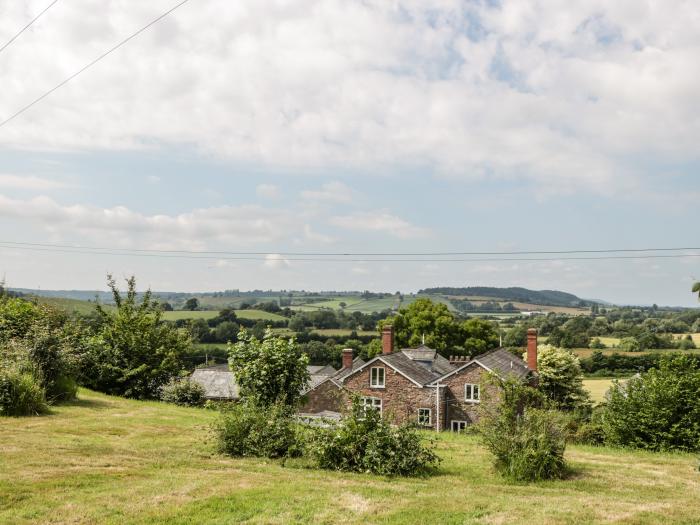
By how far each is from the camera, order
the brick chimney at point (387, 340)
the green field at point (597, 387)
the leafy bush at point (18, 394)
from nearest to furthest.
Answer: the leafy bush at point (18, 394) < the brick chimney at point (387, 340) < the green field at point (597, 387)

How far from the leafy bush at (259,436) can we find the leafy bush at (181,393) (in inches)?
671

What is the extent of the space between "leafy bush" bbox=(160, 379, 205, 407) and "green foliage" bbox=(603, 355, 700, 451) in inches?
821

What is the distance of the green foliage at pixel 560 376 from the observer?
5975 centimetres

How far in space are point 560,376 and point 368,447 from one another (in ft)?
164

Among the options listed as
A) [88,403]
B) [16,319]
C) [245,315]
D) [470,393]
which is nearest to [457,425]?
[470,393]

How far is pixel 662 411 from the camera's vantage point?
1038 inches

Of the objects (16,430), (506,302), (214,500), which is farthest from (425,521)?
(506,302)

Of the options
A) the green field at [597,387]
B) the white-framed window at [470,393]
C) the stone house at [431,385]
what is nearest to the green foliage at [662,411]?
the stone house at [431,385]

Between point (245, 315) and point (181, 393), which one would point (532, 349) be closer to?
point (181, 393)

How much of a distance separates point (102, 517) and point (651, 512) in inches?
379

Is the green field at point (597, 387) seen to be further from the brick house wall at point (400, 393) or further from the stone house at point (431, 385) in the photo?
the brick house wall at point (400, 393)

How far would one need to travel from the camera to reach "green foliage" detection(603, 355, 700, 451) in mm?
26141

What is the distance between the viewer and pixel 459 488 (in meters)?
13.1

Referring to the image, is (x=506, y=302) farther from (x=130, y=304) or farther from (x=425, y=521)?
(x=425, y=521)
